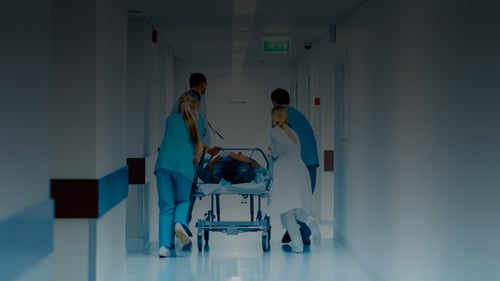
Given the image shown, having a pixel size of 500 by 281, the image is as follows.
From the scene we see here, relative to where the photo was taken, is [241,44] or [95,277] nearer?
[95,277]

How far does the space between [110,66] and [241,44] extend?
21.8 feet

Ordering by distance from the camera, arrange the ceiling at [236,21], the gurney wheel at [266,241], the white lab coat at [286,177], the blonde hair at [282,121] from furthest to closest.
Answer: the gurney wheel at [266,241] < the blonde hair at [282,121] < the white lab coat at [286,177] < the ceiling at [236,21]

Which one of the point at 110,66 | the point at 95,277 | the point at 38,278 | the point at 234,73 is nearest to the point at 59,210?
the point at 95,277

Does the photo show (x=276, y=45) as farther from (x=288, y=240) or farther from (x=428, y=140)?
(x=428, y=140)

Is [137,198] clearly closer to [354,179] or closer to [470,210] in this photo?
[354,179]

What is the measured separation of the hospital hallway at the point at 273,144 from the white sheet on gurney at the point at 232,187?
0.03 meters

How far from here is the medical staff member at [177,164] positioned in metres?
8.03

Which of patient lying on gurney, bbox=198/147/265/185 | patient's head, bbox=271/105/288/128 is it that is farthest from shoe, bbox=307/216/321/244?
patient's head, bbox=271/105/288/128

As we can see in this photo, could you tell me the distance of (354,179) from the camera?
7980 mm

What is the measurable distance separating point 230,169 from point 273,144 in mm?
538

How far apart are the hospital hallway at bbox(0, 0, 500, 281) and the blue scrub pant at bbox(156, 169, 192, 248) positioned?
0.04 m

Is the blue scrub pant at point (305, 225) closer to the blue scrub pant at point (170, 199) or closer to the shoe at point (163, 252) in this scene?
the blue scrub pant at point (170, 199)

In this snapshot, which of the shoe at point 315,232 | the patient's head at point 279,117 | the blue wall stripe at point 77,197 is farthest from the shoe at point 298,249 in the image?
the blue wall stripe at point 77,197

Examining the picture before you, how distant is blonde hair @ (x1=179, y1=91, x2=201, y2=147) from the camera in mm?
8078
